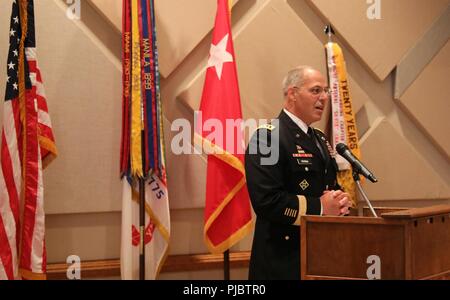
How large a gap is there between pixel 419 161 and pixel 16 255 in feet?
8.58

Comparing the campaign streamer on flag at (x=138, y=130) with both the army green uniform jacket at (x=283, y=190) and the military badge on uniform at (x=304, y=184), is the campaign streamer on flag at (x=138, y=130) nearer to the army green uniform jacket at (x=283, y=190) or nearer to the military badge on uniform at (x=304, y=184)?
the army green uniform jacket at (x=283, y=190)

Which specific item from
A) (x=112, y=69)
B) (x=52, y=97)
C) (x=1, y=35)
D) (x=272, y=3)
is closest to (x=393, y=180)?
(x=272, y=3)

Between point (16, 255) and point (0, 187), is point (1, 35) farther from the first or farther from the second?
point (16, 255)

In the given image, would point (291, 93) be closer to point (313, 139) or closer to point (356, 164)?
point (313, 139)

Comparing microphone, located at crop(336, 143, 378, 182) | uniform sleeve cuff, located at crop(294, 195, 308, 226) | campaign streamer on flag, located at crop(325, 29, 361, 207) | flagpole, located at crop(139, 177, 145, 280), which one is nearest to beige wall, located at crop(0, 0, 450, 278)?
campaign streamer on flag, located at crop(325, 29, 361, 207)

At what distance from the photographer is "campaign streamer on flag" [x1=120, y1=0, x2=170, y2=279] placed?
10.6 feet

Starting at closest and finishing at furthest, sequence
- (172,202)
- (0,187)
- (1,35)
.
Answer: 1. (0,187)
2. (1,35)
3. (172,202)

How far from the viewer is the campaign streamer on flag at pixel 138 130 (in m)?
3.23

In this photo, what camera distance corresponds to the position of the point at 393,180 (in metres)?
4.04

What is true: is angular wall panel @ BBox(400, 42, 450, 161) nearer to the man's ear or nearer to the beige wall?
the beige wall

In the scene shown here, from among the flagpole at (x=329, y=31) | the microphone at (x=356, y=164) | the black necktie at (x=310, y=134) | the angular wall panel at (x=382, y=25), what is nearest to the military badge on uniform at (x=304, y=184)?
the black necktie at (x=310, y=134)

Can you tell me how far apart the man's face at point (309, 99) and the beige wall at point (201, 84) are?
0.85 m

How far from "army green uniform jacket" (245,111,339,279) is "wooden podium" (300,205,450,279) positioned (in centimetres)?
34

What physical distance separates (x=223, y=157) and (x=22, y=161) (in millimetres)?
1025
